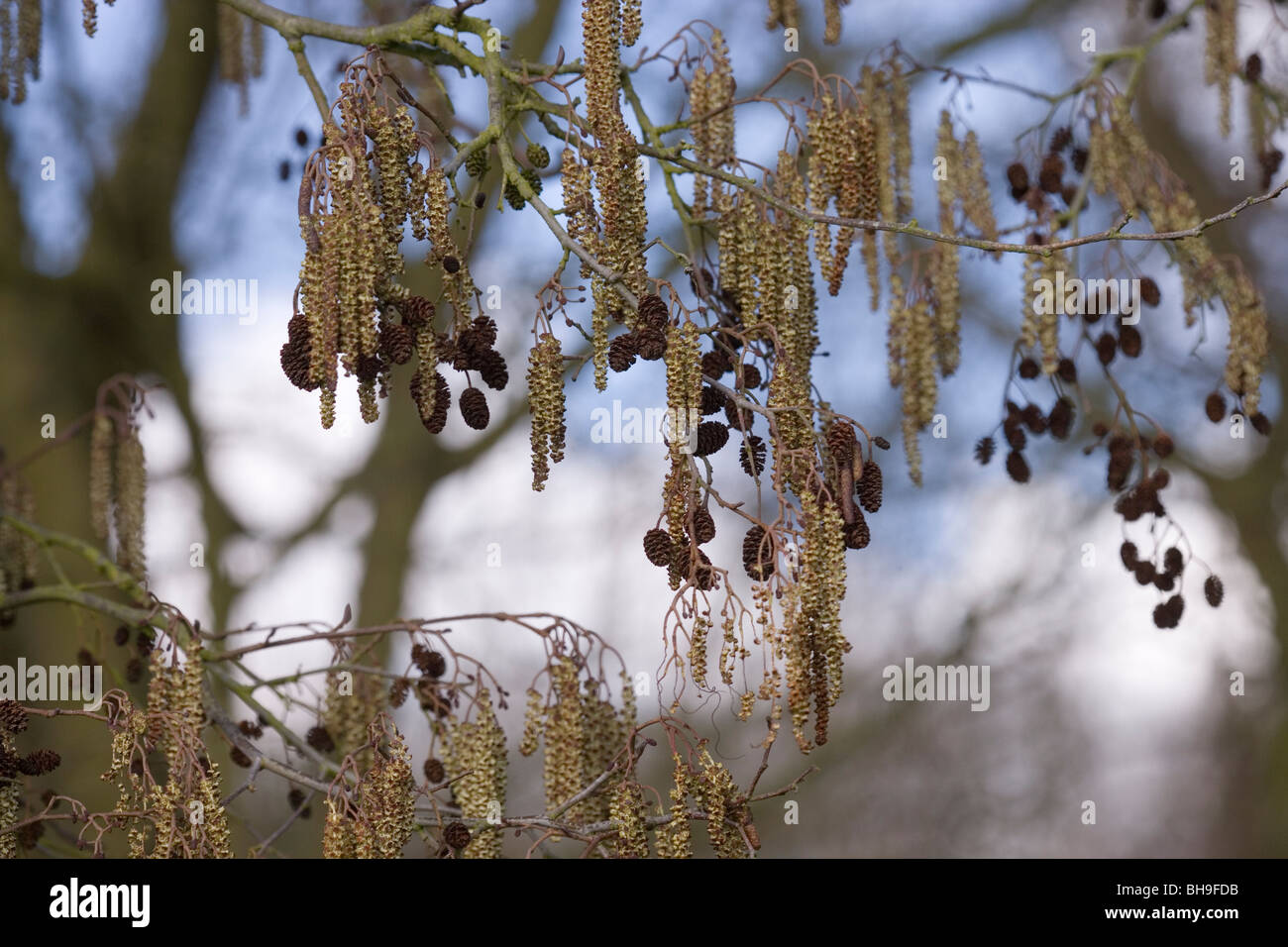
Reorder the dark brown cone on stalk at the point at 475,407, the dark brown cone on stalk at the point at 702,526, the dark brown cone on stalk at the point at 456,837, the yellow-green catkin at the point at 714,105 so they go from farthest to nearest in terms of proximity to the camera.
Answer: the yellow-green catkin at the point at 714,105
the dark brown cone on stalk at the point at 475,407
the dark brown cone on stalk at the point at 456,837
the dark brown cone on stalk at the point at 702,526

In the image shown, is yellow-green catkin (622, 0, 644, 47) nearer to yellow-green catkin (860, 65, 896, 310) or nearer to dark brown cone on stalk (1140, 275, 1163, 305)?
yellow-green catkin (860, 65, 896, 310)


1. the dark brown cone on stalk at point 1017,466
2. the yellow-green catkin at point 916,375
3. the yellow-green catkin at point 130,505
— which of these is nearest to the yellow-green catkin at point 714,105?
the yellow-green catkin at point 916,375

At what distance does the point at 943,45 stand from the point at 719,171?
3860mm

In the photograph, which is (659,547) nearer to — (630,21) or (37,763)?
(630,21)

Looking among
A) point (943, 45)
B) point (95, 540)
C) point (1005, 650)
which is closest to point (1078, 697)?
point (1005, 650)

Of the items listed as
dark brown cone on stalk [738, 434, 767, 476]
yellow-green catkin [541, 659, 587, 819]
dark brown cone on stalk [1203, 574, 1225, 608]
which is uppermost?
dark brown cone on stalk [738, 434, 767, 476]

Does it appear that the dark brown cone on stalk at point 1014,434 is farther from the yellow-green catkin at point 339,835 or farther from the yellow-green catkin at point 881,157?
the yellow-green catkin at point 339,835

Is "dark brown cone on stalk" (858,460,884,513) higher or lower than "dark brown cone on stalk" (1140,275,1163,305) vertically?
lower

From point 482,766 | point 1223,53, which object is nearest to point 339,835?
point 482,766

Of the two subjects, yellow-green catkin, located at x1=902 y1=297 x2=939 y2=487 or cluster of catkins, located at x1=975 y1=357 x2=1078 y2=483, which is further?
cluster of catkins, located at x1=975 y1=357 x2=1078 y2=483

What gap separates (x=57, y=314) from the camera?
12.6 feet

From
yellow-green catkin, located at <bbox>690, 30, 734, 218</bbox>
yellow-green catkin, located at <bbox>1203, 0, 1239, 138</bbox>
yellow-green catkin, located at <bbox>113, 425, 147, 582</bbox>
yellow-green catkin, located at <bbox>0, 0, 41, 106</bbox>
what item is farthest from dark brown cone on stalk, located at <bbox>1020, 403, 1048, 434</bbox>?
yellow-green catkin, located at <bbox>0, 0, 41, 106</bbox>
